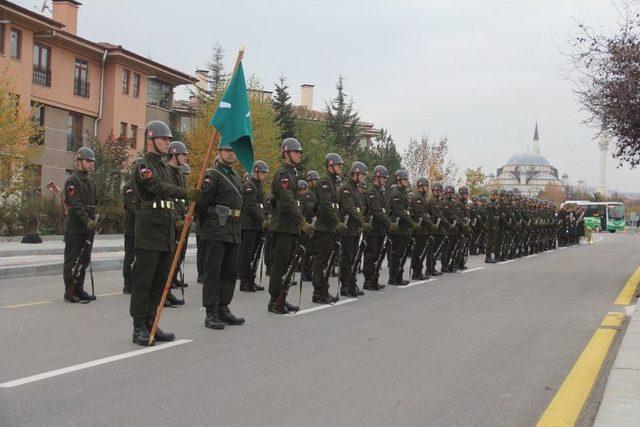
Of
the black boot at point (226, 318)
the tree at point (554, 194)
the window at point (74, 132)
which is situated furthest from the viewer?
the tree at point (554, 194)

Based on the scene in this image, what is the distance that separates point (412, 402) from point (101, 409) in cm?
220

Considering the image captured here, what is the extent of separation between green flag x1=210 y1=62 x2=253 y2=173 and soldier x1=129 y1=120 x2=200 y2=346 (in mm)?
1000

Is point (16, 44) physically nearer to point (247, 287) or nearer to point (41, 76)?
point (41, 76)

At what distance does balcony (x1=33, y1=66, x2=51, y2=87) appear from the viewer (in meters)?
35.7

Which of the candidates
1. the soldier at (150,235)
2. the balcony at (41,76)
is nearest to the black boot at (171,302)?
the soldier at (150,235)

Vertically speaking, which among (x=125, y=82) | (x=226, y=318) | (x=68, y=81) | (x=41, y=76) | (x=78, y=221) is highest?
(x=125, y=82)

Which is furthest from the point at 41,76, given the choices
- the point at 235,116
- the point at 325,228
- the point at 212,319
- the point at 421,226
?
the point at 212,319

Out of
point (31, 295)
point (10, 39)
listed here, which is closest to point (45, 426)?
point (31, 295)

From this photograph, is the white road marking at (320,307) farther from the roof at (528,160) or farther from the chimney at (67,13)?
the roof at (528,160)

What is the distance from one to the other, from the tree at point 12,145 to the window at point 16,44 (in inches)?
275

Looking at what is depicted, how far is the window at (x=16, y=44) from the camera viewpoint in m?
33.3

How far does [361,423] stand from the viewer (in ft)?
16.7

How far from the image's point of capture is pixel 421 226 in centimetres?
1530

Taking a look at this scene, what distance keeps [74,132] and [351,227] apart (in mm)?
30072
